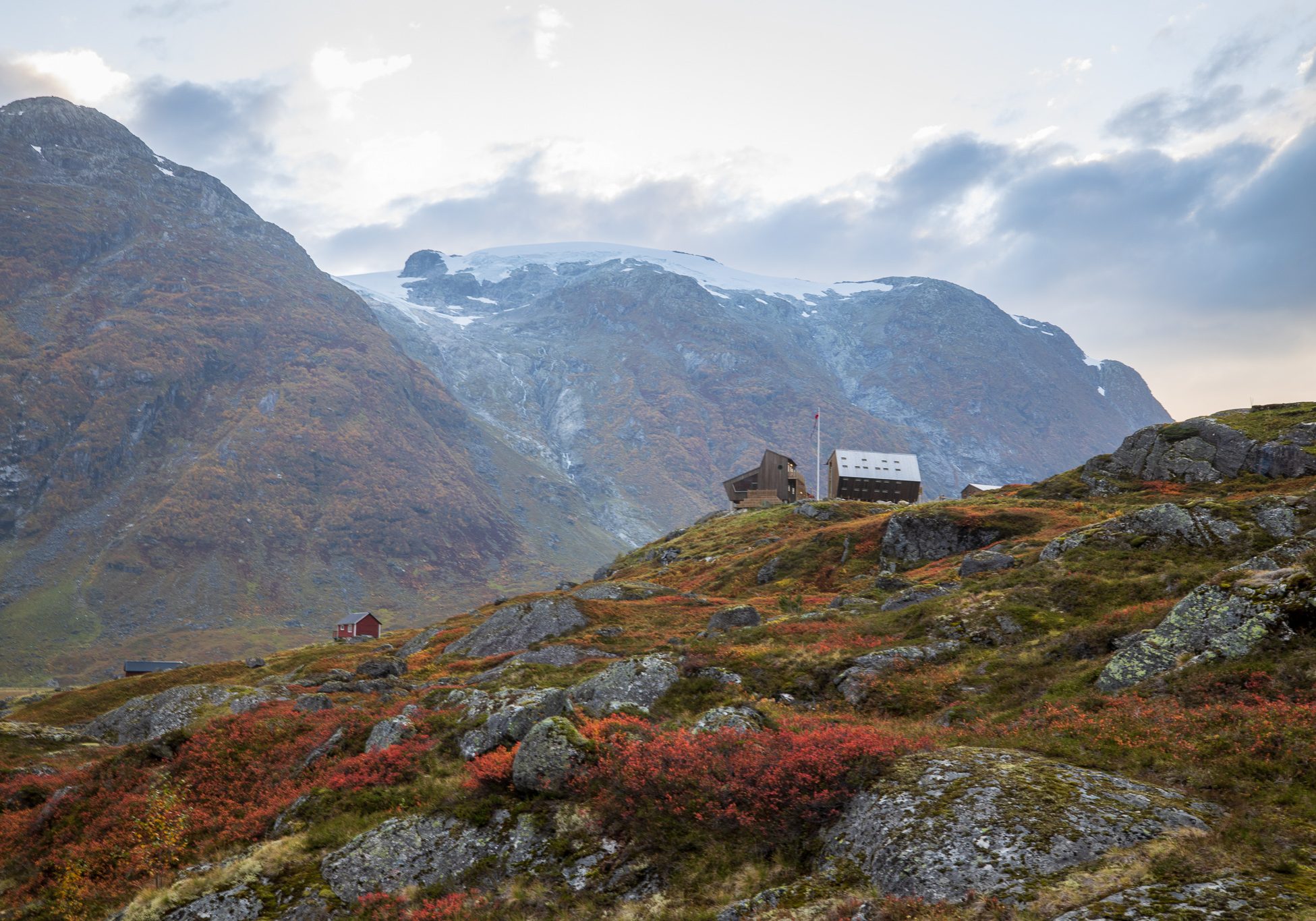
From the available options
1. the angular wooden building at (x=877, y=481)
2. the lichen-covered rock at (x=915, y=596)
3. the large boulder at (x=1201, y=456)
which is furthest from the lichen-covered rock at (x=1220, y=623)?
the angular wooden building at (x=877, y=481)

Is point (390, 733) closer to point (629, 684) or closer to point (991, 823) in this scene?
point (629, 684)

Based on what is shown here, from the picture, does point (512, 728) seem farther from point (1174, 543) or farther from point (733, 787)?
A: point (1174, 543)

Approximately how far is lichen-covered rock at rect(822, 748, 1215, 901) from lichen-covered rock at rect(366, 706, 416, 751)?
15773 mm

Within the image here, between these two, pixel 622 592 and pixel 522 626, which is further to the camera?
pixel 622 592

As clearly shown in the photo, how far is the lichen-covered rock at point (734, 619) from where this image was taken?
1609 inches

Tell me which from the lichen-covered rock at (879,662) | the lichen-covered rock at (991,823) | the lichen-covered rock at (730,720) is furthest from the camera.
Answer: the lichen-covered rock at (879,662)

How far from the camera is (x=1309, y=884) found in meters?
9.57

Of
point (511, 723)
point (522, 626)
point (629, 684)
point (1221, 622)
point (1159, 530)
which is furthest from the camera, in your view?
point (522, 626)

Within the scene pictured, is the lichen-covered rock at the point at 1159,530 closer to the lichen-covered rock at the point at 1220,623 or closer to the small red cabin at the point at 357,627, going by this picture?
the lichen-covered rock at the point at 1220,623

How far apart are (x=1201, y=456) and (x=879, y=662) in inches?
1956

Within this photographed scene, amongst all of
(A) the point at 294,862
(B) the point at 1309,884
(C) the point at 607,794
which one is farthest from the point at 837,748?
(A) the point at 294,862

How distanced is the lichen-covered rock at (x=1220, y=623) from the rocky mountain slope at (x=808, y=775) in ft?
0.23

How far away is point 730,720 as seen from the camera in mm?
20250

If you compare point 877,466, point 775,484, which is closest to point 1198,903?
point 877,466
